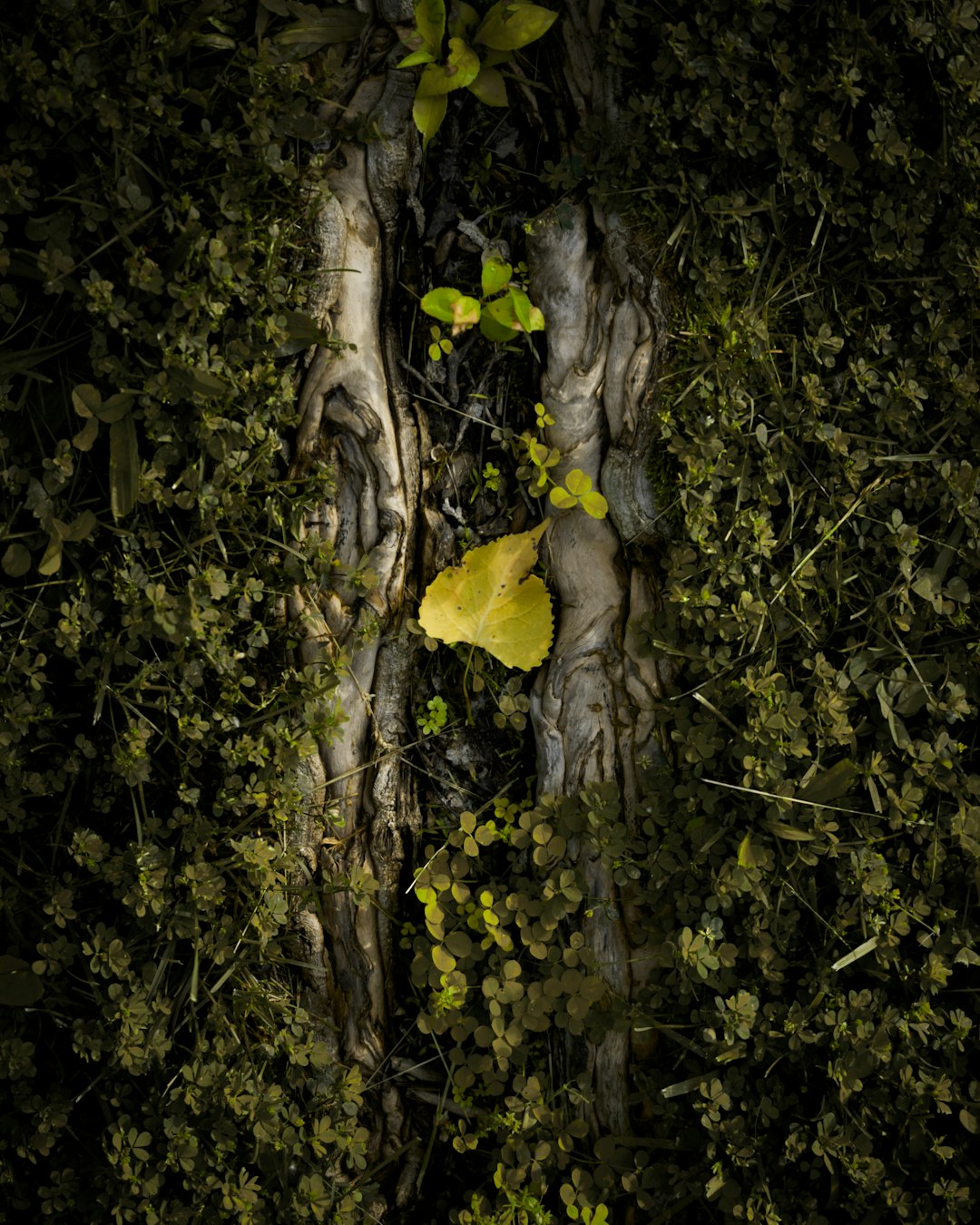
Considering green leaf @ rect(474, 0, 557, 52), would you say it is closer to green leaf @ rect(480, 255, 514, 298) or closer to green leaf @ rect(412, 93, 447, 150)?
green leaf @ rect(412, 93, 447, 150)

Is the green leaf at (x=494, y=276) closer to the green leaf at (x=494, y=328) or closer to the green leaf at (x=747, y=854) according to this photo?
the green leaf at (x=494, y=328)

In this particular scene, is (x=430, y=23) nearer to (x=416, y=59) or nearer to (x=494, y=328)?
(x=416, y=59)

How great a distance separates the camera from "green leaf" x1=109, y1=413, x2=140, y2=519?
1.88 meters

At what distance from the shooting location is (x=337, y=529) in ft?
6.91

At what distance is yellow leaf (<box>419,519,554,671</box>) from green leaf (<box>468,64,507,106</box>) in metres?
0.89

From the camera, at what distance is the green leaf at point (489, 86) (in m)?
2.00

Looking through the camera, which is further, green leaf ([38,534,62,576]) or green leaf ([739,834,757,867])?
green leaf ([739,834,757,867])

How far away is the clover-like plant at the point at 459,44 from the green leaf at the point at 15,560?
3.83ft

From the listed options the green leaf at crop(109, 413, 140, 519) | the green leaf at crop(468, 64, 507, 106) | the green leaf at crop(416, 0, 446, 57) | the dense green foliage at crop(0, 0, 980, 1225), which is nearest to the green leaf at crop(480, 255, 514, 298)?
the dense green foliage at crop(0, 0, 980, 1225)

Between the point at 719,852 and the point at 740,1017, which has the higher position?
the point at 719,852

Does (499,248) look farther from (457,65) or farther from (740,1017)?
(740,1017)

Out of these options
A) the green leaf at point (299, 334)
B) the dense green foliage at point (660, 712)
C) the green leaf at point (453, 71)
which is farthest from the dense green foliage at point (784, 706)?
the green leaf at point (299, 334)

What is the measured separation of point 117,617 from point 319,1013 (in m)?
0.97

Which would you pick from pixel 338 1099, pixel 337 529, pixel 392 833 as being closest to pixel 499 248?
pixel 337 529
